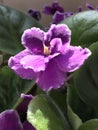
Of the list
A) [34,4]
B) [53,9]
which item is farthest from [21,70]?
[34,4]

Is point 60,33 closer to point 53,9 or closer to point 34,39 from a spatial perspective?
point 34,39

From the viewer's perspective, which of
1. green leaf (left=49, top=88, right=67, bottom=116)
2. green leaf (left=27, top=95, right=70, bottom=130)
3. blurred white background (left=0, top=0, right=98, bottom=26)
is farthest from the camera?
blurred white background (left=0, top=0, right=98, bottom=26)

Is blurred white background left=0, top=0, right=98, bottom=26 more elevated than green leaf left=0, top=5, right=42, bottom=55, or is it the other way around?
green leaf left=0, top=5, right=42, bottom=55

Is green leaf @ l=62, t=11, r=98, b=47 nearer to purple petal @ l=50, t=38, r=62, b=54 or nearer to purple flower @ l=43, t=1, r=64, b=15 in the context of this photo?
purple petal @ l=50, t=38, r=62, b=54

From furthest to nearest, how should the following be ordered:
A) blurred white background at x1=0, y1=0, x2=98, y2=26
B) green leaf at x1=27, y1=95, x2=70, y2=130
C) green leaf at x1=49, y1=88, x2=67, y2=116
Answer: blurred white background at x1=0, y1=0, x2=98, y2=26, green leaf at x1=49, y1=88, x2=67, y2=116, green leaf at x1=27, y1=95, x2=70, y2=130

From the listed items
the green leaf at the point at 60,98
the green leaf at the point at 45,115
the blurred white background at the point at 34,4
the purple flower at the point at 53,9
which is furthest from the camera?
the blurred white background at the point at 34,4

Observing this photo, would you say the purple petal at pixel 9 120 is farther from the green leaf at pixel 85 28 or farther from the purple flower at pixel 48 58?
the green leaf at pixel 85 28

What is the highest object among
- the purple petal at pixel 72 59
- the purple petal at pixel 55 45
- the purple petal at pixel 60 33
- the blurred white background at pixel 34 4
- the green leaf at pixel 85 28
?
the purple petal at pixel 60 33

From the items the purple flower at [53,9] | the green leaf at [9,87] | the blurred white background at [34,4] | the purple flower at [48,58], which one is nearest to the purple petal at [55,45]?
the purple flower at [48,58]

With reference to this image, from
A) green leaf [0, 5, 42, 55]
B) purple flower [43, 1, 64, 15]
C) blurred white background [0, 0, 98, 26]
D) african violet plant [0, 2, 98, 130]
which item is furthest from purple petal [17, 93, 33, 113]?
blurred white background [0, 0, 98, 26]
